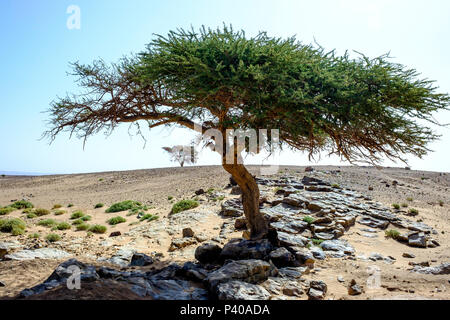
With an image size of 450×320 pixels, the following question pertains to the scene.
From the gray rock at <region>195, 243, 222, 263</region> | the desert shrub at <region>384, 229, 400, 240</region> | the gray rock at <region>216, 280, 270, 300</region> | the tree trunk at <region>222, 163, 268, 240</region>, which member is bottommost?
the desert shrub at <region>384, 229, 400, 240</region>

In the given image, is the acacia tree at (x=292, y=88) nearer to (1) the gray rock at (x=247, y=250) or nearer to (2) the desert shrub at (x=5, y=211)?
(1) the gray rock at (x=247, y=250)

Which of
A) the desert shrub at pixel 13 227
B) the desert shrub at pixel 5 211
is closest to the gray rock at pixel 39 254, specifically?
the desert shrub at pixel 13 227

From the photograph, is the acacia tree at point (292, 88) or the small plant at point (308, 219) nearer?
the acacia tree at point (292, 88)

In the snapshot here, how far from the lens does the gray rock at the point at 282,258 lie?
298 inches

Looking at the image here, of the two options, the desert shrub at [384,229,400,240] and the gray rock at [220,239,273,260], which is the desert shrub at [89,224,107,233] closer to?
the gray rock at [220,239,273,260]

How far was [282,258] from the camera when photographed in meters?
7.64

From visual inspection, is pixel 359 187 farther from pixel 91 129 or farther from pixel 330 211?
pixel 91 129

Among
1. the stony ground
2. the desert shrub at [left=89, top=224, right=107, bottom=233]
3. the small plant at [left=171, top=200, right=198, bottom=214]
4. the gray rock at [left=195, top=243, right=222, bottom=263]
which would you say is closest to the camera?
the stony ground

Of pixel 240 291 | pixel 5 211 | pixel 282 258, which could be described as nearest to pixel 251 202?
pixel 282 258

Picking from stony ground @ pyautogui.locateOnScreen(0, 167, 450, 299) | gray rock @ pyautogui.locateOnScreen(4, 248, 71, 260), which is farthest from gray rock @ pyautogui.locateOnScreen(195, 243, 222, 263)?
gray rock @ pyautogui.locateOnScreen(4, 248, 71, 260)

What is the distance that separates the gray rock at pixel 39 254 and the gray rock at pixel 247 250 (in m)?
5.01

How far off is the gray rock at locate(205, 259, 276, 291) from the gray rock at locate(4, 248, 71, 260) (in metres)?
5.36

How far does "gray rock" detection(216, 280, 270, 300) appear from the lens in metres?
5.07

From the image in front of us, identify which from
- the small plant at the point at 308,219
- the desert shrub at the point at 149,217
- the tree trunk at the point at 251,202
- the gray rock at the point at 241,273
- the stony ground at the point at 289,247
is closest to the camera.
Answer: the gray rock at the point at 241,273
